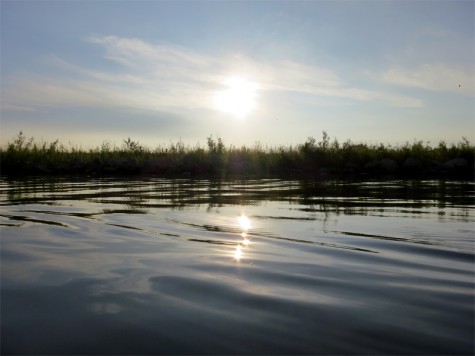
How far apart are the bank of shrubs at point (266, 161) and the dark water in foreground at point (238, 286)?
12805 mm

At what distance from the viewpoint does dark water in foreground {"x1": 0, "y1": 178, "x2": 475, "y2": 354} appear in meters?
1.45

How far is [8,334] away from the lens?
1.49m

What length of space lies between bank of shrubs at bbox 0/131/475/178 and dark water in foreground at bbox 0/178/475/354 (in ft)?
42.0

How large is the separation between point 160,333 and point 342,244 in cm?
195

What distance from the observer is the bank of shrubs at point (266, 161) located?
54.7 feet

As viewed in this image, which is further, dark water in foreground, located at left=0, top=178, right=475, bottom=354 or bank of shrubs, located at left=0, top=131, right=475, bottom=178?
bank of shrubs, located at left=0, top=131, right=475, bottom=178

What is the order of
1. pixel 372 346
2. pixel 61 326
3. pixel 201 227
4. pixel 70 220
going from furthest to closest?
pixel 70 220
pixel 201 227
pixel 61 326
pixel 372 346

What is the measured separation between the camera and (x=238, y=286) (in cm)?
207

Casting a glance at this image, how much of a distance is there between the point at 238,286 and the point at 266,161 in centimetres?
1617

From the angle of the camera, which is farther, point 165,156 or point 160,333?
point 165,156

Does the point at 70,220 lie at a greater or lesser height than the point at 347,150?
lesser

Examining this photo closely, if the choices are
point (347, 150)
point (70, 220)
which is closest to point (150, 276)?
point (70, 220)

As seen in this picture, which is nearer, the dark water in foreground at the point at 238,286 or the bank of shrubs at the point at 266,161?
the dark water in foreground at the point at 238,286

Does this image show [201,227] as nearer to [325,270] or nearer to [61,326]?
[325,270]
